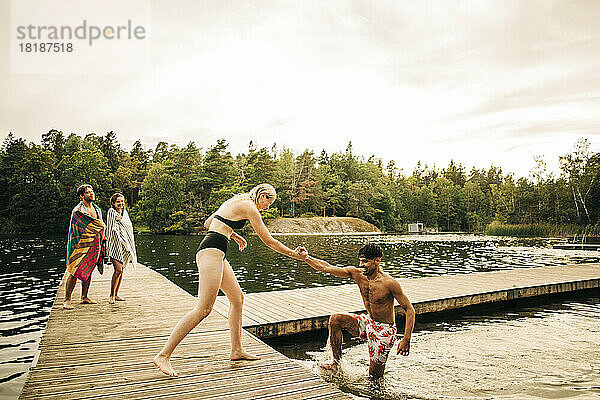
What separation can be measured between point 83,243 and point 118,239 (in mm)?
494

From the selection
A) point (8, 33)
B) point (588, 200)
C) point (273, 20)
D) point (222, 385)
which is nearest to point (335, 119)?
point (588, 200)

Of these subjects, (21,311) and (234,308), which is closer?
(234,308)

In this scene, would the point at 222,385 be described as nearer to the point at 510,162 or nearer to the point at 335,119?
the point at 335,119

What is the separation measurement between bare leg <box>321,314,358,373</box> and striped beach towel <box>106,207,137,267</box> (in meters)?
3.77

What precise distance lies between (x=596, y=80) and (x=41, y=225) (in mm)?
50429

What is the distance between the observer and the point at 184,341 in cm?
476

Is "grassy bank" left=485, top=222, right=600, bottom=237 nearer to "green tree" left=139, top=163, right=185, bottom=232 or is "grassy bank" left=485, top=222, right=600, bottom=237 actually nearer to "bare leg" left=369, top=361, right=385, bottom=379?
"green tree" left=139, top=163, right=185, bottom=232

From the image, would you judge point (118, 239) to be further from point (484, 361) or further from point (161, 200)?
point (161, 200)

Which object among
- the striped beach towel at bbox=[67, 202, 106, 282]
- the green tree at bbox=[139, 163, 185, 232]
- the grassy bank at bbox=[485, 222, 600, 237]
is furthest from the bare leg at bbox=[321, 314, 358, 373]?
the green tree at bbox=[139, 163, 185, 232]

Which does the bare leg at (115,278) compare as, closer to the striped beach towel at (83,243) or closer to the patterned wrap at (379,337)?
the striped beach towel at (83,243)

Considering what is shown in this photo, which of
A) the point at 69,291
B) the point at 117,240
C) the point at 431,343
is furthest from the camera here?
the point at 117,240

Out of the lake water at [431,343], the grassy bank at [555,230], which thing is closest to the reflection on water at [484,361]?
the lake water at [431,343]

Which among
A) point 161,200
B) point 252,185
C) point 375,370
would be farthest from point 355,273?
point 252,185

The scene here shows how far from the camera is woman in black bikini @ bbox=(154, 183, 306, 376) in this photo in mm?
3695
